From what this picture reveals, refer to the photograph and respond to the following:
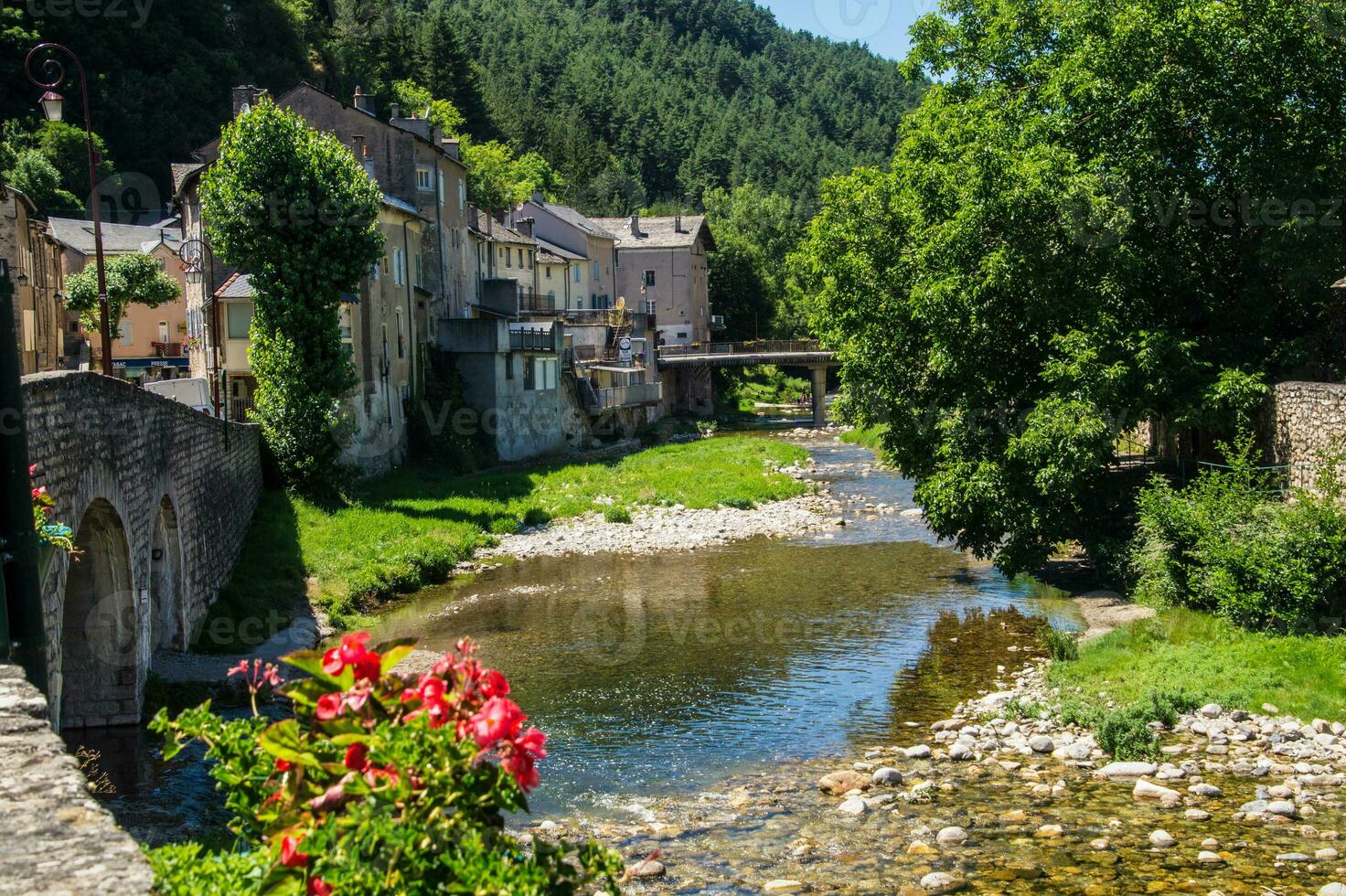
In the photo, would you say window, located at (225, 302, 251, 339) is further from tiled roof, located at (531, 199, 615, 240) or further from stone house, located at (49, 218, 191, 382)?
tiled roof, located at (531, 199, 615, 240)

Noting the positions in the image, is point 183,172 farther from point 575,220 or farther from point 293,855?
point 293,855

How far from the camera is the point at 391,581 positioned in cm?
2991

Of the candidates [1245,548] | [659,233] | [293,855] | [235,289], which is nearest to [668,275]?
[659,233]

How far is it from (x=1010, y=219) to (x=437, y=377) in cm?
3371

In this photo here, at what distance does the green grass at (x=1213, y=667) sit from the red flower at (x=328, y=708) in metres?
15.3

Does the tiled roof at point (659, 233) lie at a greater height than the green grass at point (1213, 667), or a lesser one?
greater

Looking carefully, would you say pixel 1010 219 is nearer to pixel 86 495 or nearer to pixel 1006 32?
pixel 1006 32

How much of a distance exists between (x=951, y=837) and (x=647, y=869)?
339cm

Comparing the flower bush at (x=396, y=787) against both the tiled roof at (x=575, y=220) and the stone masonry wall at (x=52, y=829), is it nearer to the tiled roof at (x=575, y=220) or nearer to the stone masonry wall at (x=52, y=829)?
the stone masonry wall at (x=52, y=829)

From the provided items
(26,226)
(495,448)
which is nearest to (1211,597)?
(495,448)

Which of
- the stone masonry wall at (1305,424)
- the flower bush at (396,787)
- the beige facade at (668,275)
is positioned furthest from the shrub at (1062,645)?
the beige facade at (668,275)

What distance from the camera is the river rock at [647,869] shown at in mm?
12961

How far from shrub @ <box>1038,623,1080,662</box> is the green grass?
21cm

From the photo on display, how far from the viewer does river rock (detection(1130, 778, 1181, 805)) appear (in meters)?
14.5
